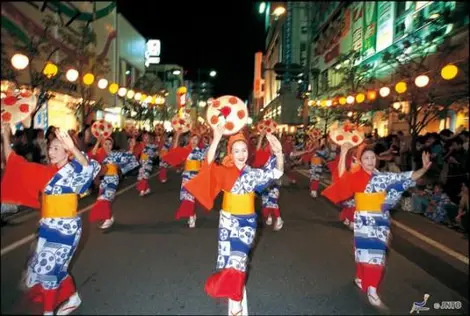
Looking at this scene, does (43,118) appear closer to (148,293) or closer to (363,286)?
(148,293)

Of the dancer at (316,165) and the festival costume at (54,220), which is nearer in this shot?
the festival costume at (54,220)

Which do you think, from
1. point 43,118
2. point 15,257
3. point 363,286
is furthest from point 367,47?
point 43,118

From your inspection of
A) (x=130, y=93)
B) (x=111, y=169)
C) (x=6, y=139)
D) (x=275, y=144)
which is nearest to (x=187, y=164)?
(x=111, y=169)

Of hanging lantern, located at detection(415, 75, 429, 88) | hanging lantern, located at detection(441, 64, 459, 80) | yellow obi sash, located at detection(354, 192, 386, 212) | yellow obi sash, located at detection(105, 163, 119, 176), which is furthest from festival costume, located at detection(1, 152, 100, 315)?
hanging lantern, located at detection(415, 75, 429, 88)

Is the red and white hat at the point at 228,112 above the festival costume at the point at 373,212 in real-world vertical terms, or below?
above

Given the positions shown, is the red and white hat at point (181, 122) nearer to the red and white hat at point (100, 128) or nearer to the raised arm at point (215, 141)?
the red and white hat at point (100, 128)

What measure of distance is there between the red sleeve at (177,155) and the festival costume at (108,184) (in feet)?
2.23

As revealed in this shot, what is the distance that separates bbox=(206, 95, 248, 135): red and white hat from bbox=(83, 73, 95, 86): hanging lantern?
171 centimetres

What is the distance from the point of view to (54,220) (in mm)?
2811

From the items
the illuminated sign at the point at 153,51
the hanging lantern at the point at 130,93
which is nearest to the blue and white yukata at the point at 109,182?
the hanging lantern at the point at 130,93

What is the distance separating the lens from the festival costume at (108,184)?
6.37 m

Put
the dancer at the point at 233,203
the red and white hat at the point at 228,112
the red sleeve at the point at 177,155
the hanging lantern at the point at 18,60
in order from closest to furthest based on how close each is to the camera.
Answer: the hanging lantern at the point at 18,60 < the red and white hat at the point at 228,112 < the dancer at the point at 233,203 < the red sleeve at the point at 177,155

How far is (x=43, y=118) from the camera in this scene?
4953 mm

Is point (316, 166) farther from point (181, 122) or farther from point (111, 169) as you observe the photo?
point (181, 122)
